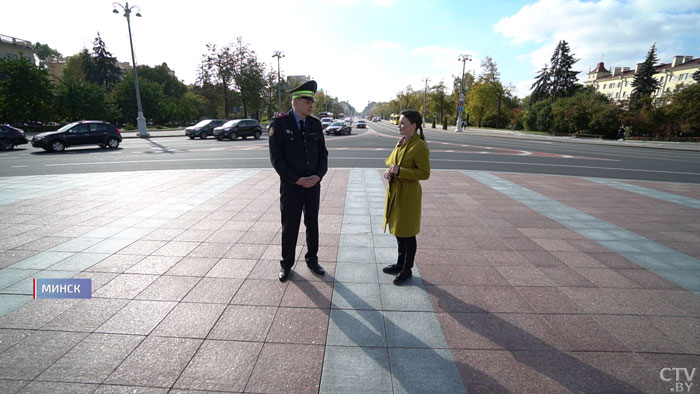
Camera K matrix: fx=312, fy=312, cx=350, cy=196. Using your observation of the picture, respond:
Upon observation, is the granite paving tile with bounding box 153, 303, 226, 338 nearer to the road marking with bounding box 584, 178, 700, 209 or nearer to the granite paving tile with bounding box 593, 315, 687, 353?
the granite paving tile with bounding box 593, 315, 687, 353

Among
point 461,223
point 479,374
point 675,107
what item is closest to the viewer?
point 479,374

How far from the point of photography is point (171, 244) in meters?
4.62

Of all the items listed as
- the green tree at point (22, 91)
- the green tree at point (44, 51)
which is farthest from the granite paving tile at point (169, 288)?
the green tree at point (44, 51)

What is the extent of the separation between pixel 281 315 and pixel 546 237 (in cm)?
448

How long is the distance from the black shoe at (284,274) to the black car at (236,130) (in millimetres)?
24813

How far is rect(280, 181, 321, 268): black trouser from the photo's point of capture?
3.60 m

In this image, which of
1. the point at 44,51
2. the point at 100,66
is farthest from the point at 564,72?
the point at 44,51

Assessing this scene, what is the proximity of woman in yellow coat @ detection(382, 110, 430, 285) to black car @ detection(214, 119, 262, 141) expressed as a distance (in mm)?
25157

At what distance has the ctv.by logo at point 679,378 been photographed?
88.0 inches

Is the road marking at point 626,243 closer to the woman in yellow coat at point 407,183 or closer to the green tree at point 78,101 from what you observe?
the woman in yellow coat at point 407,183

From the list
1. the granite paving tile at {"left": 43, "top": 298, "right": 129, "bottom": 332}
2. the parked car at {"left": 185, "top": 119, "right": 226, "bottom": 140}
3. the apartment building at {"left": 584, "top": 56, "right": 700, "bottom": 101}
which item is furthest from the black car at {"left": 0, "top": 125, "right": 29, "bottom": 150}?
the apartment building at {"left": 584, "top": 56, "right": 700, "bottom": 101}

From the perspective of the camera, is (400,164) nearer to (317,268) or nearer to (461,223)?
(317,268)

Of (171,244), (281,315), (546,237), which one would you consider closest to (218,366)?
(281,315)

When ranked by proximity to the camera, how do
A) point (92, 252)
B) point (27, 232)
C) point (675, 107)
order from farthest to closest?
point (675, 107) → point (27, 232) → point (92, 252)
